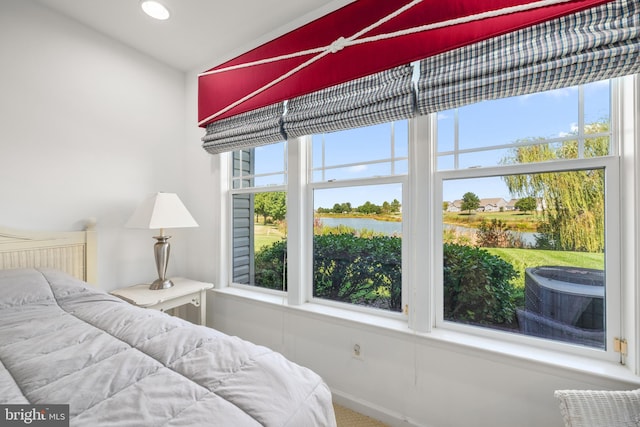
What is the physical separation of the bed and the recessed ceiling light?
1810 millimetres

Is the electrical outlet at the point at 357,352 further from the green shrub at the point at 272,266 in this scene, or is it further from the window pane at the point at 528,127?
the window pane at the point at 528,127

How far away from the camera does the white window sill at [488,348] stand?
3.85ft

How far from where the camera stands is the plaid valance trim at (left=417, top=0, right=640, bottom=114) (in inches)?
40.8

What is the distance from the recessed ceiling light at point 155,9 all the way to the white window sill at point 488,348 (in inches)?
87.7

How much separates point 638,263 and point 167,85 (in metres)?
3.36

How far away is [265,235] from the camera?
237 centimetres

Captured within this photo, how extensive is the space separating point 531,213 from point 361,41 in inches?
52.6

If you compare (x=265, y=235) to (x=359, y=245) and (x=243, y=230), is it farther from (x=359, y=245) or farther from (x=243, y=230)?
(x=359, y=245)

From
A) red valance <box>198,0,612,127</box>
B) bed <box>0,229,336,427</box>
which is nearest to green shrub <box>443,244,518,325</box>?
bed <box>0,229,336,427</box>

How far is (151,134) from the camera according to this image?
237cm

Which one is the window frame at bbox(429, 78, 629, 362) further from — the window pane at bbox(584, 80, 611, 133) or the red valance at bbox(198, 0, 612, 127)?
the red valance at bbox(198, 0, 612, 127)

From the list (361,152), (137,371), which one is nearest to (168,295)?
(137,371)

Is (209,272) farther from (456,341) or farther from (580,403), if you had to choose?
(580,403)

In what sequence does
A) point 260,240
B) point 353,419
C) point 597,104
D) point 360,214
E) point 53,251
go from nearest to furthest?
point 597,104, point 353,419, point 53,251, point 360,214, point 260,240
